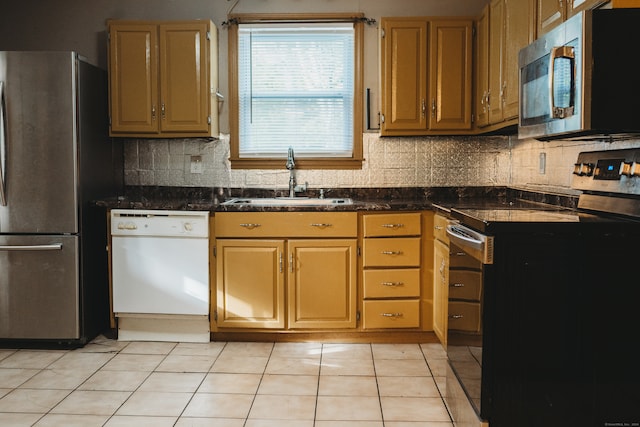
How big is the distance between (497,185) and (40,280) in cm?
311

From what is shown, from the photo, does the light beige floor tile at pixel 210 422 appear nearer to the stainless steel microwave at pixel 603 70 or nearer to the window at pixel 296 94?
the stainless steel microwave at pixel 603 70

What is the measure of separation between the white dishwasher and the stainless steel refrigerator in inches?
8.5

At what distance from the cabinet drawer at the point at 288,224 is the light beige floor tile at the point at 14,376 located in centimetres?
132

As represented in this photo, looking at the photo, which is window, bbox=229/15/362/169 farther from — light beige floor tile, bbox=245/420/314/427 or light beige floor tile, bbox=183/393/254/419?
light beige floor tile, bbox=245/420/314/427

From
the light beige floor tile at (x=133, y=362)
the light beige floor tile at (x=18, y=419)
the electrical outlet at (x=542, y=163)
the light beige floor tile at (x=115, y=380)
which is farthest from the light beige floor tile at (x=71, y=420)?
the electrical outlet at (x=542, y=163)

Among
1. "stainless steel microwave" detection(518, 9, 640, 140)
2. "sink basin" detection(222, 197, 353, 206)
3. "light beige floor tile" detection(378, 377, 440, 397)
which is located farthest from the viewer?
"sink basin" detection(222, 197, 353, 206)

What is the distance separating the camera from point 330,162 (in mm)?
4234

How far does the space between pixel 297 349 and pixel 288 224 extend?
773mm

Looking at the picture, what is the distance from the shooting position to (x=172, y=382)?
305 cm

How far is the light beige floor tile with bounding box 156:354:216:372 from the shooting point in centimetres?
326

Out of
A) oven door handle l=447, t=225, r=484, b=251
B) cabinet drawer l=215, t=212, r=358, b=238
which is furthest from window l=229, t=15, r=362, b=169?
oven door handle l=447, t=225, r=484, b=251

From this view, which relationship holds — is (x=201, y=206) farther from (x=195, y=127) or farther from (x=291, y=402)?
(x=291, y=402)

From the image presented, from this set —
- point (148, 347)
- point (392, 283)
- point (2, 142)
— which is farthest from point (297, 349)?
point (2, 142)

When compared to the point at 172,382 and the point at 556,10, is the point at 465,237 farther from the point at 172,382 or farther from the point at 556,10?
the point at 172,382
